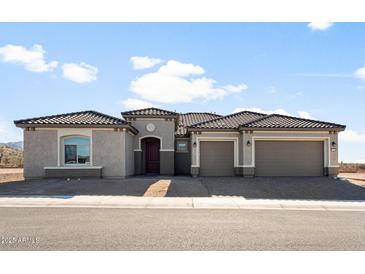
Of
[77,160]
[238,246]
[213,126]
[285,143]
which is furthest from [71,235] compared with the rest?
[285,143]

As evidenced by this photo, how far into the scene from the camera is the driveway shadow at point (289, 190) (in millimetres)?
12875

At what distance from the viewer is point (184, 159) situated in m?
23.1

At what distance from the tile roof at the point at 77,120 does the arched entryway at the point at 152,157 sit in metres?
4.29

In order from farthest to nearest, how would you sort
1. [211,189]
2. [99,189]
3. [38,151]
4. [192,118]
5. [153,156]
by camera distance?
[192,118] → [153,156] → [38,151] → [211,189] → [99,189]

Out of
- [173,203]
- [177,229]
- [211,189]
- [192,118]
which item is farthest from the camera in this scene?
[192,118]

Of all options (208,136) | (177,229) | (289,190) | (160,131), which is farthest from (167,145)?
(177,229)

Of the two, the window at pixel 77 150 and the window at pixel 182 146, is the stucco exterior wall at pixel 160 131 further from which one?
the window at pixel 77 150

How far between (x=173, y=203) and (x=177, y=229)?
3.85 m

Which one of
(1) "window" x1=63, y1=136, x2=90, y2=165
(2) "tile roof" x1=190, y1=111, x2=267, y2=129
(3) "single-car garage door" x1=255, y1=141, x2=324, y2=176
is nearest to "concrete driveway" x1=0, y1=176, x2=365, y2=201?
(1) "window" x1=63, y1=136, x2=90, y2=165

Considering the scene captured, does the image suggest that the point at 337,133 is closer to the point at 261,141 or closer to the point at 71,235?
the point at 261,141

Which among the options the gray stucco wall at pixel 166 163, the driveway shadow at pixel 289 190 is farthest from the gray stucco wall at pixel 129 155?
the driveway shadow at pixel 289 190

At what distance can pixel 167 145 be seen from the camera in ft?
72.5

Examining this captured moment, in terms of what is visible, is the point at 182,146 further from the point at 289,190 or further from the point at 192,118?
the point at 289,190
